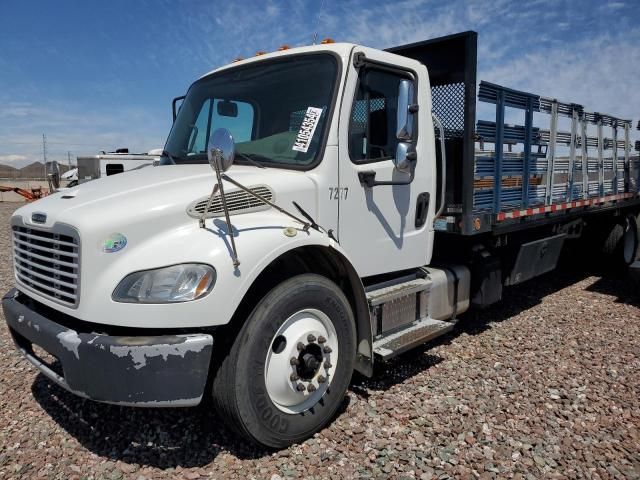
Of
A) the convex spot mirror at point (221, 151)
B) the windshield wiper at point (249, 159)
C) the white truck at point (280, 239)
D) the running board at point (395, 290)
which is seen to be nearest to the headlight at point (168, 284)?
the white truck at point (280, 239)

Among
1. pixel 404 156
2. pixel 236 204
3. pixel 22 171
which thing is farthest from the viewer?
pixel 22 171

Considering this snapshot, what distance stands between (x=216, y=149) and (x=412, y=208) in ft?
6.47

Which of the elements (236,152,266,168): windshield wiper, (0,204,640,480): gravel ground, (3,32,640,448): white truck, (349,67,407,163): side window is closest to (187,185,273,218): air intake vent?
(3,32,640,448): white truck

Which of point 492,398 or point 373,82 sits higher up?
point 373,82

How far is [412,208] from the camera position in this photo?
13.6 feet

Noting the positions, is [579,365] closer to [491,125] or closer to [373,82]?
[491,125]

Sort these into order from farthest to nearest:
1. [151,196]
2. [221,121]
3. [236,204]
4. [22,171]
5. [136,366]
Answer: [22,171]
[221,121]
[236,204]
[151,196]
[136,366]

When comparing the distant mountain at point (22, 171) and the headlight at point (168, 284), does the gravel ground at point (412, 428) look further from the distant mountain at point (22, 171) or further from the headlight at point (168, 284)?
the distant mountain at point (22, 171)

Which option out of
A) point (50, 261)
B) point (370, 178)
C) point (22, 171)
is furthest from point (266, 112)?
point (22, 171)

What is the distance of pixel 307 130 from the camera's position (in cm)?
346

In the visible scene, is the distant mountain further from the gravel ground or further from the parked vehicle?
the gravel ground

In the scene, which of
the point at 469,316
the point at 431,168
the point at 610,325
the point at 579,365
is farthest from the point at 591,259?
the point at 431,168

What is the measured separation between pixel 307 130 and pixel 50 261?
5.80 ft

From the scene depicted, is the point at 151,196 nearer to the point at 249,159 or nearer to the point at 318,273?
the point at 249,159
